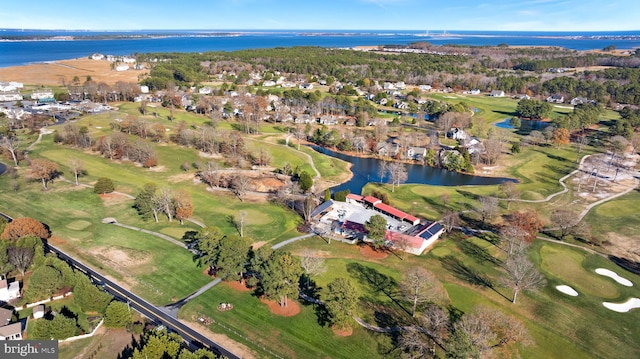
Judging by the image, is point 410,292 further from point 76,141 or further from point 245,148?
point 76,141

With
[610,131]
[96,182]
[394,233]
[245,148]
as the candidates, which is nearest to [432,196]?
[394,233]

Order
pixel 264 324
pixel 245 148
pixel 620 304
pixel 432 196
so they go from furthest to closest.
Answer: pixel 245 148 → pixel 432 196 → pixel 620 304 → pixel 264 324

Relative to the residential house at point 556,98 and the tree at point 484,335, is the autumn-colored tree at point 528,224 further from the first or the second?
the residential house at point 556,98

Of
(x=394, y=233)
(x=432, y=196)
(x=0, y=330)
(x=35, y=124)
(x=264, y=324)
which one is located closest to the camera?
(x=0, y=330)

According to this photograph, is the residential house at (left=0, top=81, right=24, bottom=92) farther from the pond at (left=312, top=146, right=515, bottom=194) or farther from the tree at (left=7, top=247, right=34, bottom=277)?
the pond at (left=312, top=146, right=515, bottom=194)

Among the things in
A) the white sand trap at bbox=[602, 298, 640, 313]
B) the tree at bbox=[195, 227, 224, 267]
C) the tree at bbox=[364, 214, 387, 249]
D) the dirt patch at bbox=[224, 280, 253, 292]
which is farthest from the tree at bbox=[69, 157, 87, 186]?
the white sand trap at bbox=[602, 298, 640, 313]

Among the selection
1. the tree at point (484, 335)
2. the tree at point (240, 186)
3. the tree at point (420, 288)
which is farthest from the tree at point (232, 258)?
the tree at point (240, 186)
